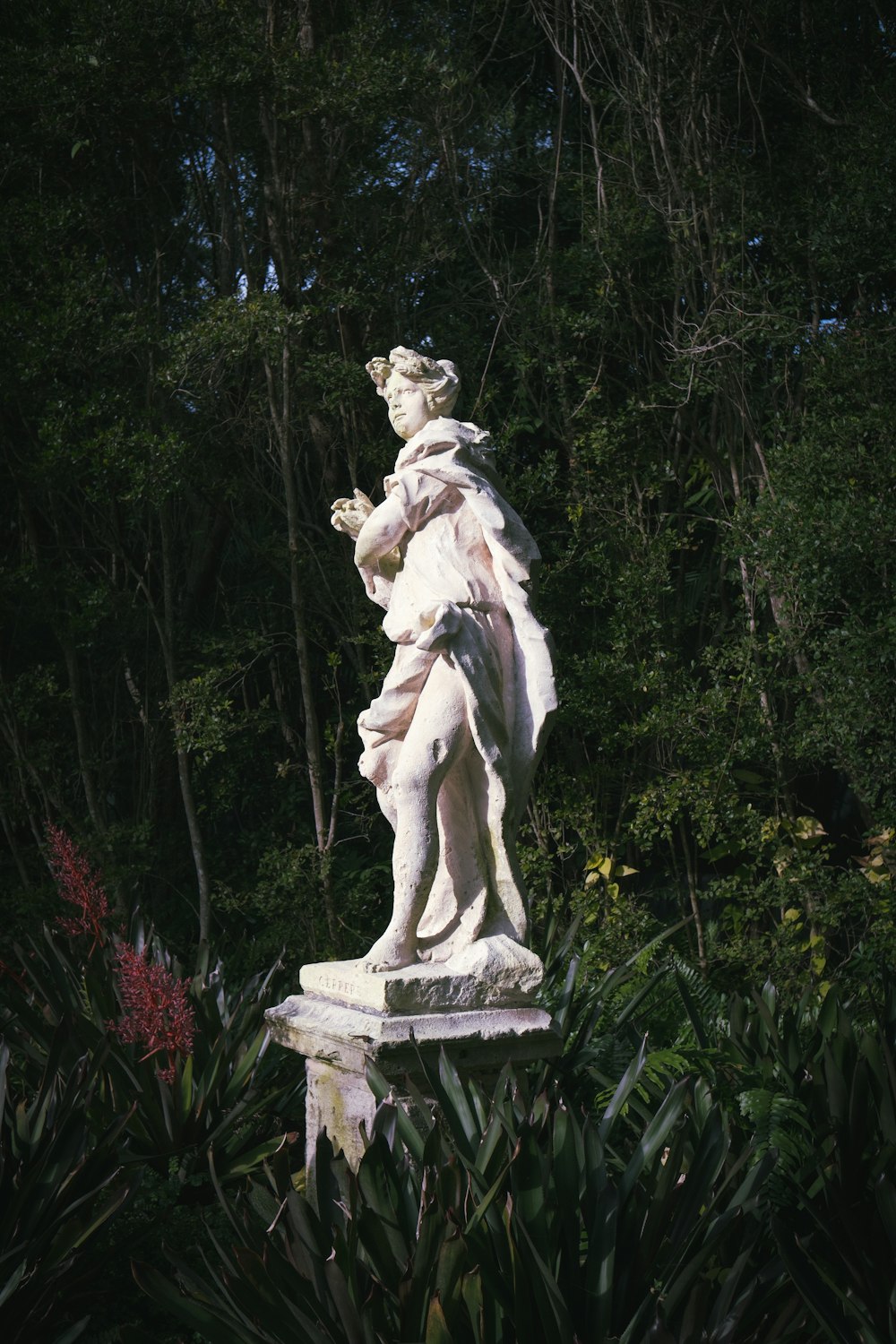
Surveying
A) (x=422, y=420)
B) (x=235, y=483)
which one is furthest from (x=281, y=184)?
(x=422, y=420)

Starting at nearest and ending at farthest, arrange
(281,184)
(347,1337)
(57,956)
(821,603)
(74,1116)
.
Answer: (347,1337) < (74,1116) < (57,956) < (821,603) < (281,184)

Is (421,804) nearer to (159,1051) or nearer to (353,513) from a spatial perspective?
(353,513)

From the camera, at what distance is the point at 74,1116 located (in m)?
3.30

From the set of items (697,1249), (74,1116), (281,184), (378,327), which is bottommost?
(697,1249)

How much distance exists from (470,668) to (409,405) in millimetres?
876

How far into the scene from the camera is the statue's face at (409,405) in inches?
153

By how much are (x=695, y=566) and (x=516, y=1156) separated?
5.95 m

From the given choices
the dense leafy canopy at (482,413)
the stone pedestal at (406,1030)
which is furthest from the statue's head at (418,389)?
the dense leafy canopy at (482,413)

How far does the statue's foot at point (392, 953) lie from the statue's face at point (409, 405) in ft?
4.74

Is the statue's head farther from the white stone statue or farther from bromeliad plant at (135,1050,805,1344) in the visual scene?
bromeliad plant at (135,1050,805,1344)

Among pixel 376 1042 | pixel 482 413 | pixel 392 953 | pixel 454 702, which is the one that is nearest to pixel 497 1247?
pixel 376 1042

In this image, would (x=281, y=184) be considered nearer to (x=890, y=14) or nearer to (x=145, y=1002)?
(x=890, y=14)

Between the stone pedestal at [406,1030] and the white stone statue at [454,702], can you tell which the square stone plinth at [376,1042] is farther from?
the white stone statue at [454,702]

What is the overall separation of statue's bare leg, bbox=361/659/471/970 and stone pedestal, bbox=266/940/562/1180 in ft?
0.41
